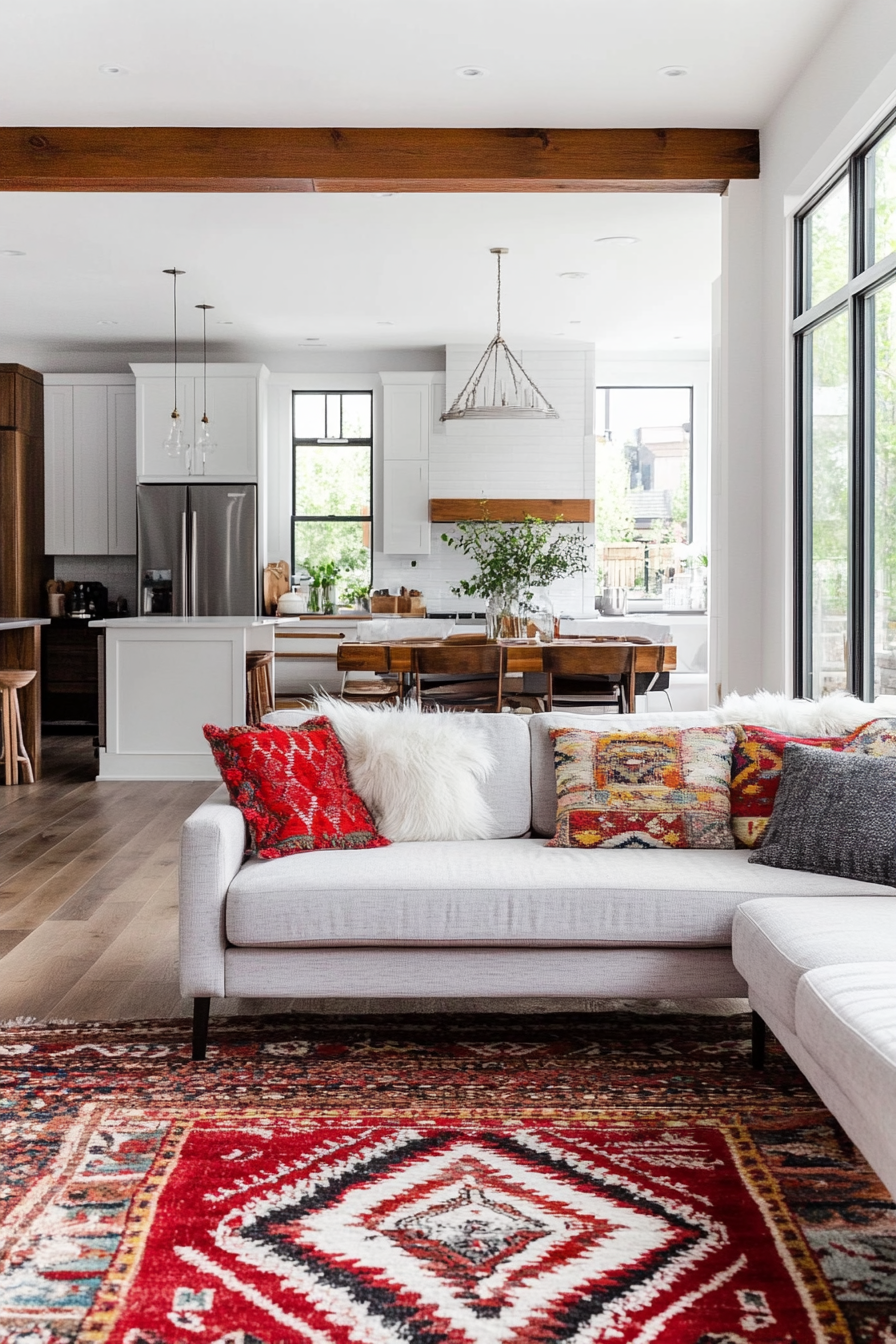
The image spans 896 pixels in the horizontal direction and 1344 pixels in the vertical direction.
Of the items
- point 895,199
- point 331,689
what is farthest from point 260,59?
point 331,689

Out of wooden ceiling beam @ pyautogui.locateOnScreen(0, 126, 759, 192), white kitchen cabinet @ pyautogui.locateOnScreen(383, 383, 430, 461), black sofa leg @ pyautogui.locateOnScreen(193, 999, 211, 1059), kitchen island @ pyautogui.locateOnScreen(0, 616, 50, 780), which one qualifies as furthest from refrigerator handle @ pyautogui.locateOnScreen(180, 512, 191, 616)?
black sofa leg @ pyautogui.locateOnScreen(193, 999, 211, 1059)

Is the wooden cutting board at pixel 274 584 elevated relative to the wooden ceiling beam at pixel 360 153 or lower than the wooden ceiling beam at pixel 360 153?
lower

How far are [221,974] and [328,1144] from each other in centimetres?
55

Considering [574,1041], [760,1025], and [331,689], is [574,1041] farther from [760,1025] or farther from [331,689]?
[331,689]

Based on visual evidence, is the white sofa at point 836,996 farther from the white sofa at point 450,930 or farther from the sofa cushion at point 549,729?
the sofa cushion at point 549,729

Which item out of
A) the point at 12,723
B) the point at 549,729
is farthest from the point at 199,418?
the point at 549,729

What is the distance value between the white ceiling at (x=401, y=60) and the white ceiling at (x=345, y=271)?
892 millimetres

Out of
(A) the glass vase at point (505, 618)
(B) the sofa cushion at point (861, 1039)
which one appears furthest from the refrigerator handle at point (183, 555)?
(B) the sofa cushion at point (861, 1039)

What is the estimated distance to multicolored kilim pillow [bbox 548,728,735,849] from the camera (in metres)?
3.26

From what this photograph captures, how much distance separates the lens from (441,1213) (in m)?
2.16

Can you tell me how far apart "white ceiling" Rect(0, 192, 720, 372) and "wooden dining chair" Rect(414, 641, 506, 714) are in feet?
7.50

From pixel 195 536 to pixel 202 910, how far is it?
23.7ft

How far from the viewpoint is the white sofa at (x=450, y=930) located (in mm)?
2822

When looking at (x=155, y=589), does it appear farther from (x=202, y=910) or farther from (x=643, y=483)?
(x=202, y=910)
